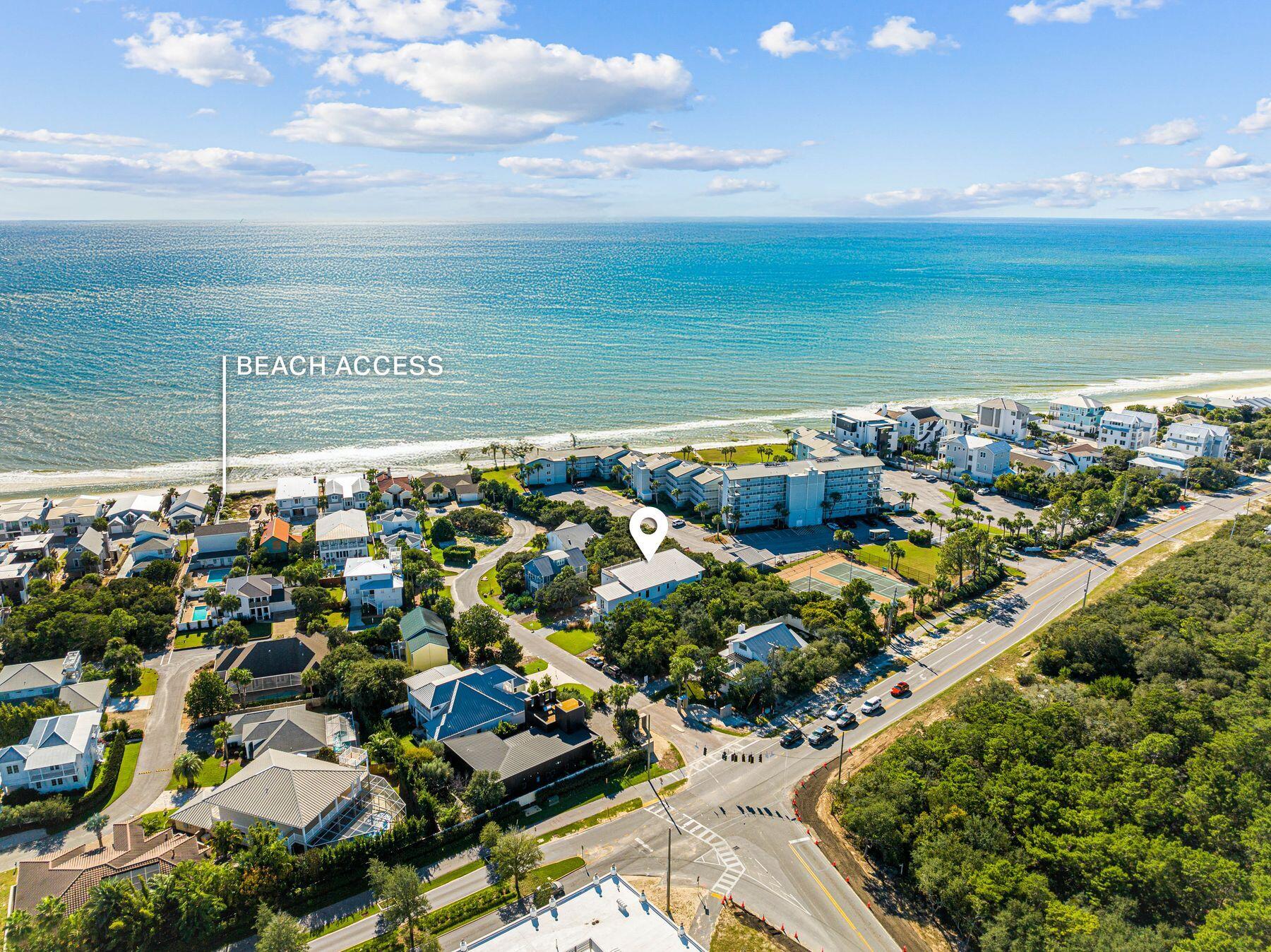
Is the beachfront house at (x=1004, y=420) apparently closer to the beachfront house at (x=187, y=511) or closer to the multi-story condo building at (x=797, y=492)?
the multi-story condo building at (x=797, y=492)

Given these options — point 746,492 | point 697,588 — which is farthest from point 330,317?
point 697,588

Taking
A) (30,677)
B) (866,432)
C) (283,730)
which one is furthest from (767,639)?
(866,432)

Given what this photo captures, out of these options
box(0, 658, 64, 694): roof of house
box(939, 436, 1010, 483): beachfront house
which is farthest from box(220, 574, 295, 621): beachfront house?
box(939, 436, 1010, 483): beachfront house

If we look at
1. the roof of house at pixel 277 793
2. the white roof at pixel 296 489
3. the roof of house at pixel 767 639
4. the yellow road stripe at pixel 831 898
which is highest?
the white roof at pixel 296 489

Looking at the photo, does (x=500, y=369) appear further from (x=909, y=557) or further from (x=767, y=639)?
(x=767, y=639)

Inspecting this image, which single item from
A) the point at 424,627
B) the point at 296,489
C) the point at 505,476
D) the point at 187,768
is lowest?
the point at 187,768

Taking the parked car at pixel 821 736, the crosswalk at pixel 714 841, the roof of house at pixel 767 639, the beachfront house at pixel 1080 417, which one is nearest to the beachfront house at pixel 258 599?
the roof of house at pixel 767 639
